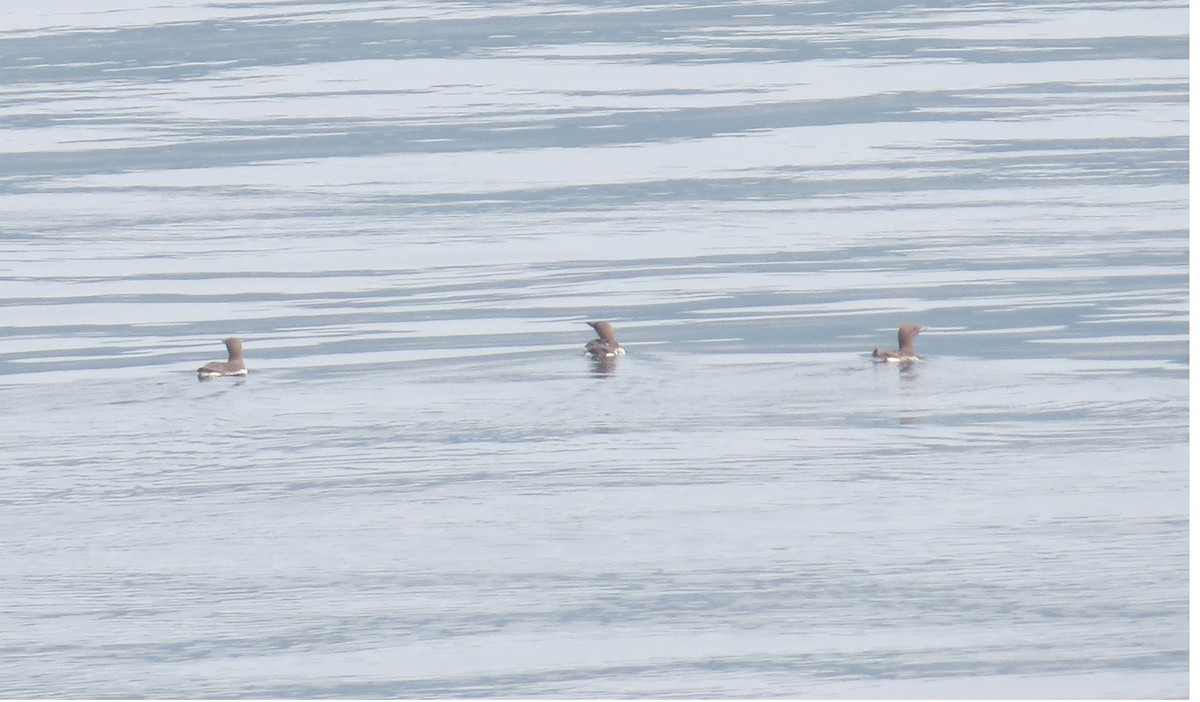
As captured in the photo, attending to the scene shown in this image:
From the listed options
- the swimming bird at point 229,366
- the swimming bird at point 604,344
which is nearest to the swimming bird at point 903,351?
the swimming bird at point 604,344

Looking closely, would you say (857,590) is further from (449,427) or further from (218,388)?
(218,388)

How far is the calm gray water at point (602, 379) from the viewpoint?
11.6 meters

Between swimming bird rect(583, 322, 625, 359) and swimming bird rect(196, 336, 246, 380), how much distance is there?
7.70 feet

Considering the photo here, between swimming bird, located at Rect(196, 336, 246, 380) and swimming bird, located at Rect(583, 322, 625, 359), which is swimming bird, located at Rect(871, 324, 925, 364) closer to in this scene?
swimming bird, located at Rect(583, 322, 625, 359)

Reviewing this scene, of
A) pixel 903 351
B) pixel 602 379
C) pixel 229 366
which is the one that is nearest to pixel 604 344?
pixel 602 379

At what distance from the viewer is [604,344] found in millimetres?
17328

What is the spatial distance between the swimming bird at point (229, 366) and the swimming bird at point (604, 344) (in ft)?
7.70

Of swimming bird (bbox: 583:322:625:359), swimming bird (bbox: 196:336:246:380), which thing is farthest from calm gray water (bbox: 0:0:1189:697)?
swimming bird (bbox: 583:322:625:359)

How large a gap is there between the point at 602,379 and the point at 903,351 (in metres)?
2.13

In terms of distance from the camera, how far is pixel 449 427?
15312 mm

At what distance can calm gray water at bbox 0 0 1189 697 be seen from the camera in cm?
1156

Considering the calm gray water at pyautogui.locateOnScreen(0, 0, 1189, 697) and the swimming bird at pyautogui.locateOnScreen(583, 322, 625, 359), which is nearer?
the calm gray water at pyautogui.locateOnScreen(0, 0, 1189, 697)

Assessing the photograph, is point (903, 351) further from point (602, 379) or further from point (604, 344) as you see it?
point (602, 379)

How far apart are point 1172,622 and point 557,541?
3.15 m
